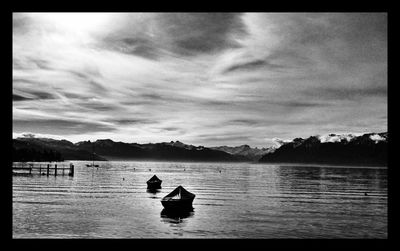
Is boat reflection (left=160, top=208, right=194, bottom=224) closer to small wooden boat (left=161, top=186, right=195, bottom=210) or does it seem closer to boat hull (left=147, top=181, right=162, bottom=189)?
small wooden boat (left=161, top=186, right=195, bottom=210)

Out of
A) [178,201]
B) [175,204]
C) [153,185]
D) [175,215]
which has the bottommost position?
[153,185]

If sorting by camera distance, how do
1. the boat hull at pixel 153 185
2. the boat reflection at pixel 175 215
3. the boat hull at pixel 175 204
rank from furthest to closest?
the boat hull at pixel 153 185 → the boat hull at pixel 175 204 → the boat reflection at pixel 175 215

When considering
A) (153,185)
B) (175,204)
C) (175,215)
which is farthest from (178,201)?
(153,185)

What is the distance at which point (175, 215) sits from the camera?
142 feet

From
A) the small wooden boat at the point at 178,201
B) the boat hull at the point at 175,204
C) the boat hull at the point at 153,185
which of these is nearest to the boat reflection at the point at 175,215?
the boat hull at the point at 175,204

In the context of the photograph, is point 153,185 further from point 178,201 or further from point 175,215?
point 175,215

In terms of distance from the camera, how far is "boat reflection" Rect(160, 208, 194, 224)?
3966 cm

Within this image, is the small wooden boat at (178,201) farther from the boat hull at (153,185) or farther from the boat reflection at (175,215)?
the boat hull at (153,185)

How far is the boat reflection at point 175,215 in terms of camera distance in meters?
39.7

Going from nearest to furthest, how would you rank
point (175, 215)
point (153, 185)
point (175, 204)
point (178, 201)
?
1. point (175, 215)
2. point (175, 204)
3. point (178, 201)
4. point (153, 185)
